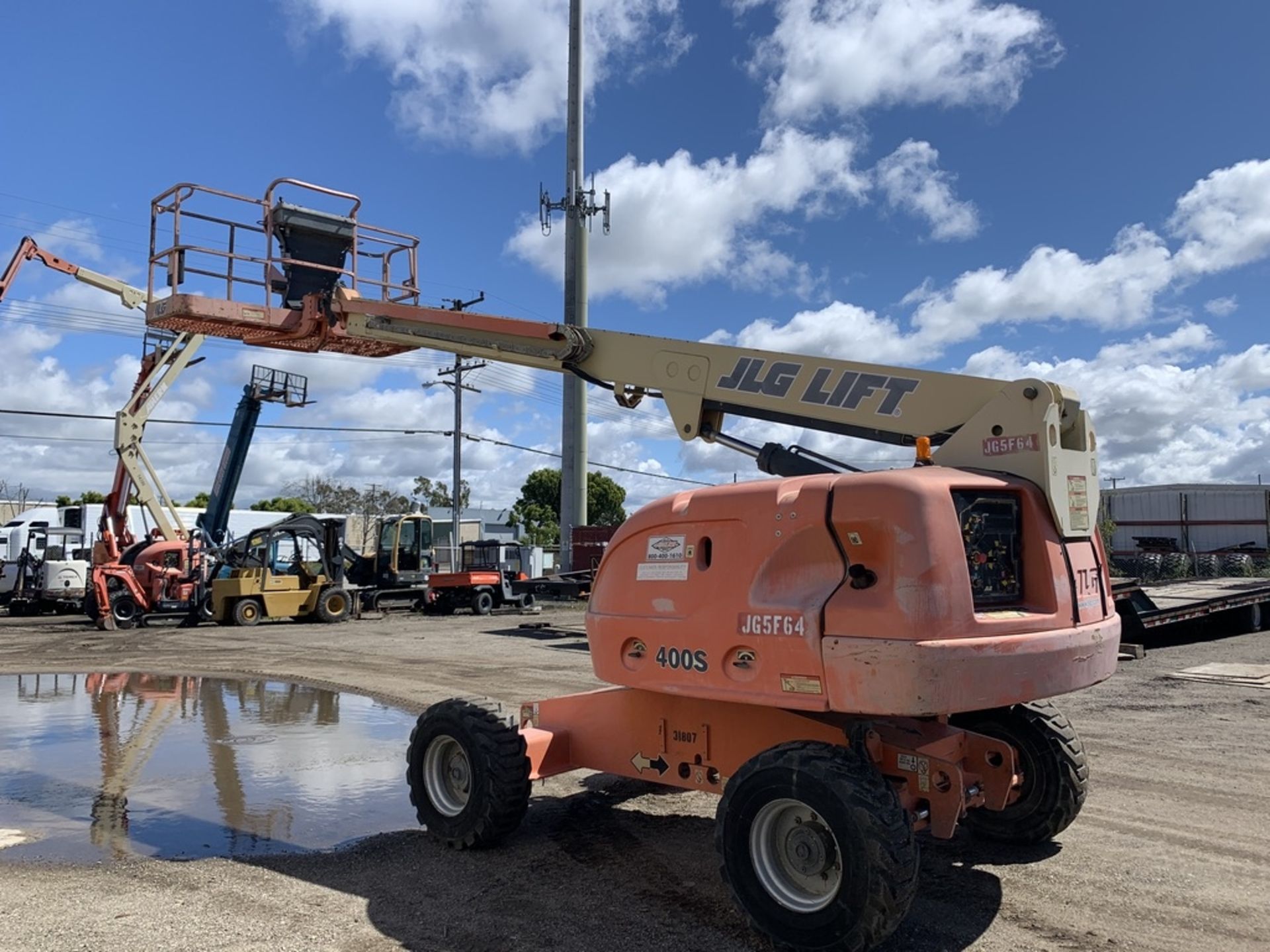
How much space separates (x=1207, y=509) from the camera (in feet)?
156

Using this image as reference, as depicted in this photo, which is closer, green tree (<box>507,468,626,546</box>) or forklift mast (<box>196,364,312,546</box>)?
forklift mast (<box>196,364,312,546</box>)

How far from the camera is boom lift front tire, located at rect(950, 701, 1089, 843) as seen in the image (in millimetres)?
5977

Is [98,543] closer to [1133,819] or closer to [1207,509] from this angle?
[1133,819]

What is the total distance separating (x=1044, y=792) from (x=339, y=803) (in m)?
5.04

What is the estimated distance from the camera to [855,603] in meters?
4.52

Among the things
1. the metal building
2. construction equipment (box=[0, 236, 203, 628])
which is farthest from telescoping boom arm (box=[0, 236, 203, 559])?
the metal building

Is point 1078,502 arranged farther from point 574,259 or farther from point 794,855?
point 574,259

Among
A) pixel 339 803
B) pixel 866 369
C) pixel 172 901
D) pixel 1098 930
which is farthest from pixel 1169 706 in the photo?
pixel 172 901

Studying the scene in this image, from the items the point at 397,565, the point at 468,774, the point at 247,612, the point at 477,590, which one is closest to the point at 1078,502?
the point at 468,774

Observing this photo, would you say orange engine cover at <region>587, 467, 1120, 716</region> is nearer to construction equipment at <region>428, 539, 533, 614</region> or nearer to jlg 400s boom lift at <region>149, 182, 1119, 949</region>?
jlg 400s boom lift at <region>149, 182, 1119, 949</region>

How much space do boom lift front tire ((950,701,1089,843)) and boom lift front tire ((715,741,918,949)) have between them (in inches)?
73.0

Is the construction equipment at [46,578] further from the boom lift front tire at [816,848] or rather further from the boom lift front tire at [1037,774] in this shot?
the boom lift front tire at [816,848]

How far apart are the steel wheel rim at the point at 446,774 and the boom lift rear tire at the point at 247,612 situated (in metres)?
20.2

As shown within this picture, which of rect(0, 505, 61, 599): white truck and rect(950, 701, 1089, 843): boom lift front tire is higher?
rect(0, 505, 61, 599): white truck
